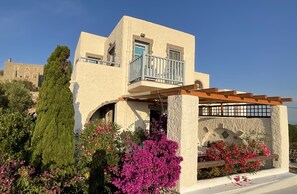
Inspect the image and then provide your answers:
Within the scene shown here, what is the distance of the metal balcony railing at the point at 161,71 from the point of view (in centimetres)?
861

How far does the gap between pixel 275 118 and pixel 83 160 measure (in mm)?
8287

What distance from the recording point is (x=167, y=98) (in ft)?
23.9

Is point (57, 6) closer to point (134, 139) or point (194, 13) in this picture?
point (134, 139)

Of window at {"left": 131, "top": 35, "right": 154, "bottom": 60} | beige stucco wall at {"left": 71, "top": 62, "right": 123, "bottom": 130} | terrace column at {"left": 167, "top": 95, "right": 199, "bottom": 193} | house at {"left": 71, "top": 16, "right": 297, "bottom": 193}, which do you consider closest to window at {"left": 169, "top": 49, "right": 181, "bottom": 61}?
house at {"left": 71, "top": 16, "right": 297, "bottom": 193}

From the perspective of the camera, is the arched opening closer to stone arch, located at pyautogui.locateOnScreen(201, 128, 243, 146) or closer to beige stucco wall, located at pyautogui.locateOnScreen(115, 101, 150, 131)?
beige stucco wall, located at pyautogui.locateOnScreen(115, 101, 150, 131)

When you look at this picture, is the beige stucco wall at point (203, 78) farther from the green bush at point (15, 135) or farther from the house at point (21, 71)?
the house at point (21, 71)

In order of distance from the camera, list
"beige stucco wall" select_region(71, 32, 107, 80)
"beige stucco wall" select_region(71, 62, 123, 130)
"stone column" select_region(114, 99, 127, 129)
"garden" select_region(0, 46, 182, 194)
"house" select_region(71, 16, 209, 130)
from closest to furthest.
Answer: "garden" select_region(0, 46, 182, 194) < "beige stucco wall" select_region(71, 62, 123, 130) < "house" select_region(71, 16, 209, 130) < "stone column" select_region(114, 99, 127, 129) < "beige stucco wall" select_region(71, 32, 107, 80)

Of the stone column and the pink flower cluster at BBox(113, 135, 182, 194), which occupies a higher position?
the stone column

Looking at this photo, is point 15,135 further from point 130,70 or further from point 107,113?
point 130,70

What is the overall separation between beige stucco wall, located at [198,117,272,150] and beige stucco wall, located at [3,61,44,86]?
37.0 metres

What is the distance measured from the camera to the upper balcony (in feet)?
27.7

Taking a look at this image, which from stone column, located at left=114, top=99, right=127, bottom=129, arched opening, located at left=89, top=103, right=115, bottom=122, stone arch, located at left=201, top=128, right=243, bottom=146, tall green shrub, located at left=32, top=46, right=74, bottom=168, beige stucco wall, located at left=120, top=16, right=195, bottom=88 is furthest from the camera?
stone arch, located at left=201, top=128, right=243, bottom=146

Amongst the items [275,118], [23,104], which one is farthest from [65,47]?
[23,104]

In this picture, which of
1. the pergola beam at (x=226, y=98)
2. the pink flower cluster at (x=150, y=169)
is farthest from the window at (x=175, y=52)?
the pink flower cluster at (x=150, y=169)
